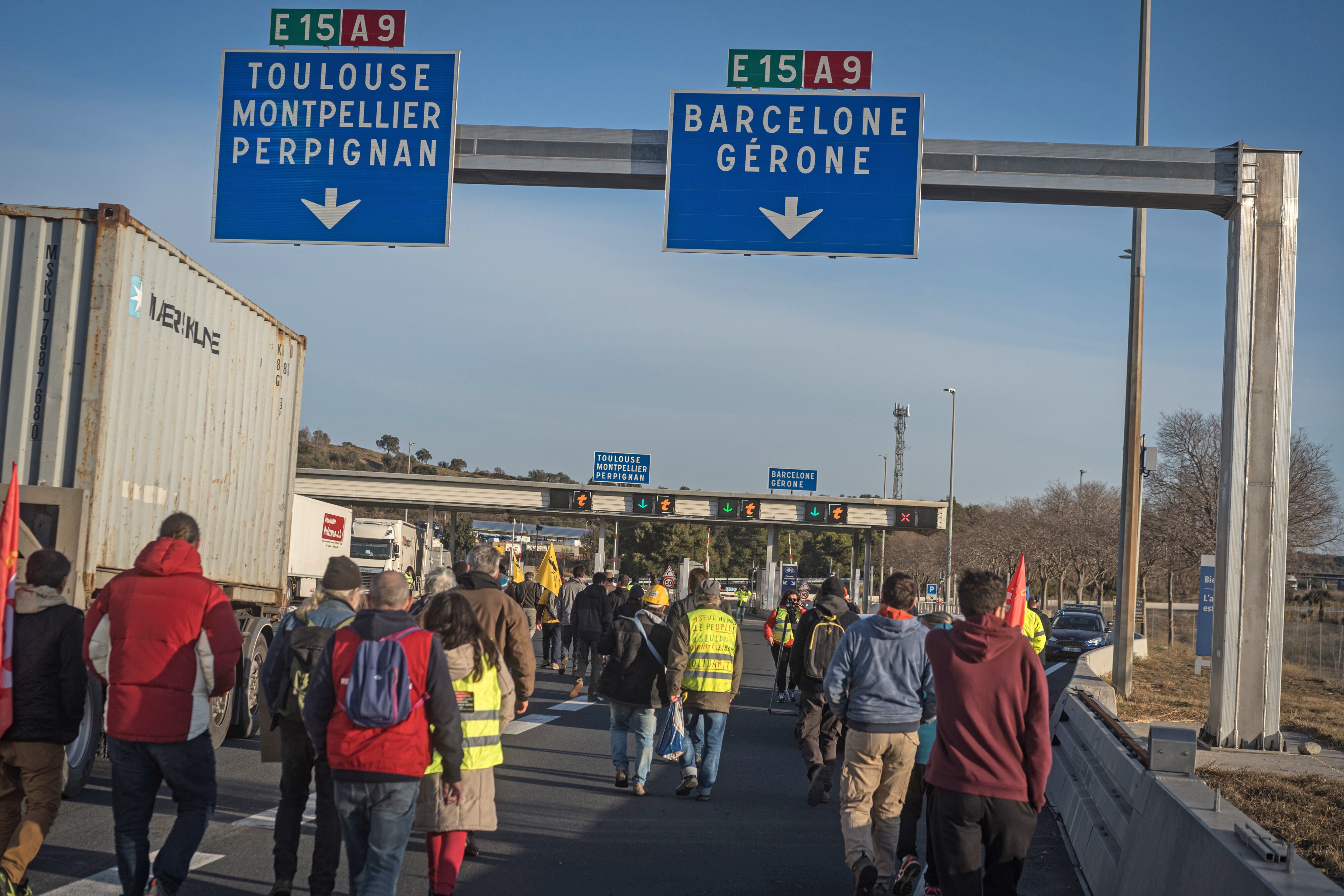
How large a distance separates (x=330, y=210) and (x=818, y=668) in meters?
6.31

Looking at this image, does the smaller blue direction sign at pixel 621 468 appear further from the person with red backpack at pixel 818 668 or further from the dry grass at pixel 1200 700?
the person with red backpack at pixel 818 668

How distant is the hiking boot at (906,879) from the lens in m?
6.93

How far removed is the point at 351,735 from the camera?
5125mm

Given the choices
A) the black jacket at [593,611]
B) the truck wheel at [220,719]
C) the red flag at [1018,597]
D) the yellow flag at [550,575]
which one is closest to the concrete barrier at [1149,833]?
the red flag at [1018,597]

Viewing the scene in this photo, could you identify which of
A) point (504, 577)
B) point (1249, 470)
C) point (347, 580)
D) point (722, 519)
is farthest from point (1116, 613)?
point (722, 519)

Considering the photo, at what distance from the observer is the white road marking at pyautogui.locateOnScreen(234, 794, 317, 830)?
311 inches

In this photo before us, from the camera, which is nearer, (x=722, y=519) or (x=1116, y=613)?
(x=1116, y=613)

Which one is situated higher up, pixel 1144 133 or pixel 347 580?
pixel 1144 133

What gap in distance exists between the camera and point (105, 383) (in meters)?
9.38

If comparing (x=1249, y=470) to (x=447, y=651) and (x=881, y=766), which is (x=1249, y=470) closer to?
(x=881, y=766)

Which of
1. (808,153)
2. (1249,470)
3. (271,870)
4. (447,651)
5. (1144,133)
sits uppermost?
(1144,133)

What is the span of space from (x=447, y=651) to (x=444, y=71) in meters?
7.30

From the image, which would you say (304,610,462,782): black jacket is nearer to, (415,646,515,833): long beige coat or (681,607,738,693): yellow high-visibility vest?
(415,646,515,833): long beige coat

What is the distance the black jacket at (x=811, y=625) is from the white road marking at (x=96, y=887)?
5.34 metres
